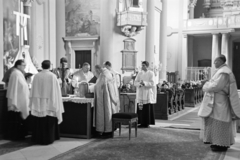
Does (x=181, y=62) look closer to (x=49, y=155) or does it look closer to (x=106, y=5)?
(x=106, y=5)

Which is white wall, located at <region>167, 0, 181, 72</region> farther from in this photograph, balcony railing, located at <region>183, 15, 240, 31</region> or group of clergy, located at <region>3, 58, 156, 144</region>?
group of clergy, located at <region>3, 58, 156, 144</region>

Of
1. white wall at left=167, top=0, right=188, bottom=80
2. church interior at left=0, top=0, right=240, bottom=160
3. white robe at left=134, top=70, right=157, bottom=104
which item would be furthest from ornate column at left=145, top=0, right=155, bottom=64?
white wall at left=167, top=0, right=188, bottom=80

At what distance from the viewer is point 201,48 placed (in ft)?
86.8

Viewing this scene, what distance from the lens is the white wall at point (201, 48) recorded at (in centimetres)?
2620

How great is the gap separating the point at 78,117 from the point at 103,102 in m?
0.65

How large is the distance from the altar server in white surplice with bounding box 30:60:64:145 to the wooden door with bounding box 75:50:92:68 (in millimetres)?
10600

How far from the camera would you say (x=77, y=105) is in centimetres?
684

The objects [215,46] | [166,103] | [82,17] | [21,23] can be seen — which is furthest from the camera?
[215,46]

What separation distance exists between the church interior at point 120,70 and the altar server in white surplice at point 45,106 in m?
0.11

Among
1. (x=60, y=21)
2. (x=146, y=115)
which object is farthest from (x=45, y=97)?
(x=60, y=21)

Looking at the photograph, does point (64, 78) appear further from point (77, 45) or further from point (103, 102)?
point (77, 45)

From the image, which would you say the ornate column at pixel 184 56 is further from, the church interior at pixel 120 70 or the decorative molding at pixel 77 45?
the decorative molding at pixel 77 45

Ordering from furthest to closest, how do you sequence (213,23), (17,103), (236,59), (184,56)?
(236,59)
(184,56)
(213,23)
(17,103)

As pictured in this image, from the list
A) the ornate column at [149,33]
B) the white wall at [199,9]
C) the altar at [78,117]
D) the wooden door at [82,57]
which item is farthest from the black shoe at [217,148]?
the white wall at [199,9]
